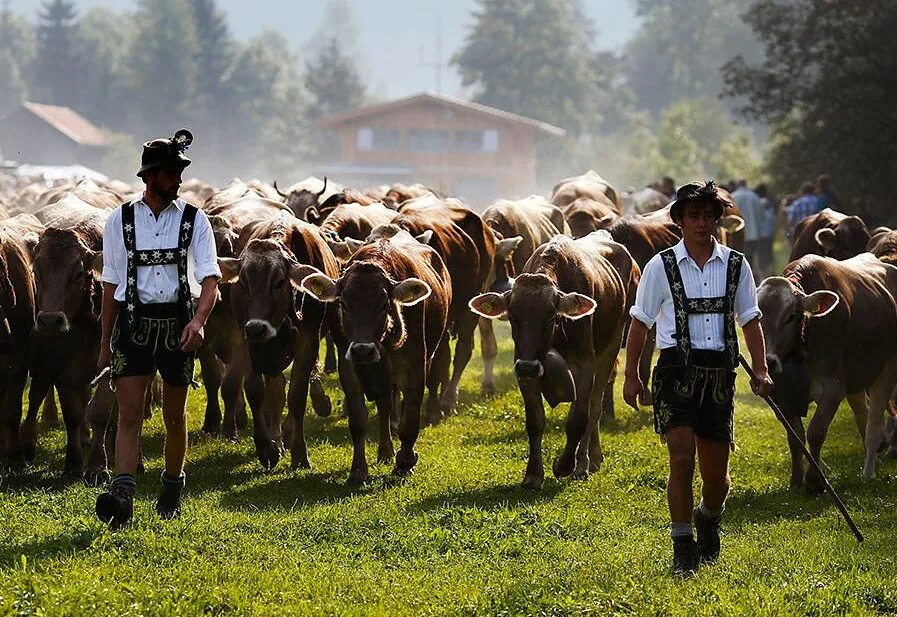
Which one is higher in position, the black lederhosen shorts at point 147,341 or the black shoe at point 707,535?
the black lederhosen shorts at point 147,341

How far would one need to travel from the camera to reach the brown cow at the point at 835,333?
470 inches

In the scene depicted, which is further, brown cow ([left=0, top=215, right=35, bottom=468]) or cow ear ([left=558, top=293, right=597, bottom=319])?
brown cow ([left=0, top=215, right=35, bottom=468])

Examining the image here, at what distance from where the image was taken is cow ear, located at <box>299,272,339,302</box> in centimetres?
1214

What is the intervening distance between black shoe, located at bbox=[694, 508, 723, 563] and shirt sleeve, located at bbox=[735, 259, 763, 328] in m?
1.24

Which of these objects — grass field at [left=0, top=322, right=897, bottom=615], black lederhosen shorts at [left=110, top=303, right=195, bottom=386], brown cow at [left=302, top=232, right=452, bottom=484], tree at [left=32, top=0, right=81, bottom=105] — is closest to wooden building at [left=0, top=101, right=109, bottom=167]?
tree at [left=32, top=0, right=81, bottom=105]

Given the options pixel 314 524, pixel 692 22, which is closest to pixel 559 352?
pixel 314 524

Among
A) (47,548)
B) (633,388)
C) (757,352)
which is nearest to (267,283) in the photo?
(47,548)

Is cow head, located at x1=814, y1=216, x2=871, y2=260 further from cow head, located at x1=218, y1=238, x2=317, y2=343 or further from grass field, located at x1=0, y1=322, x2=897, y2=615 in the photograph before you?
cow head, located at x1=218, y1=238, x2=317, y2=343

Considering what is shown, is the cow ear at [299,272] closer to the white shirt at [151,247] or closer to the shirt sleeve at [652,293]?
the white shirt at [151,247]

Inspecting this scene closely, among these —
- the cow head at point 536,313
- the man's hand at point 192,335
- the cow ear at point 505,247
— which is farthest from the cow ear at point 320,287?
the cow ear at point 505,247

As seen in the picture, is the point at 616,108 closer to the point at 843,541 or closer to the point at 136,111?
the point at 136,111

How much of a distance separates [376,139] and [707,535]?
82600 millimetres

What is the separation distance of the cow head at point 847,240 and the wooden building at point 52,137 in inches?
3511

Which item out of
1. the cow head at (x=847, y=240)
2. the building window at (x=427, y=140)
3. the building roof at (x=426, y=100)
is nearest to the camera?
the cow head at (x=847, y=240)
